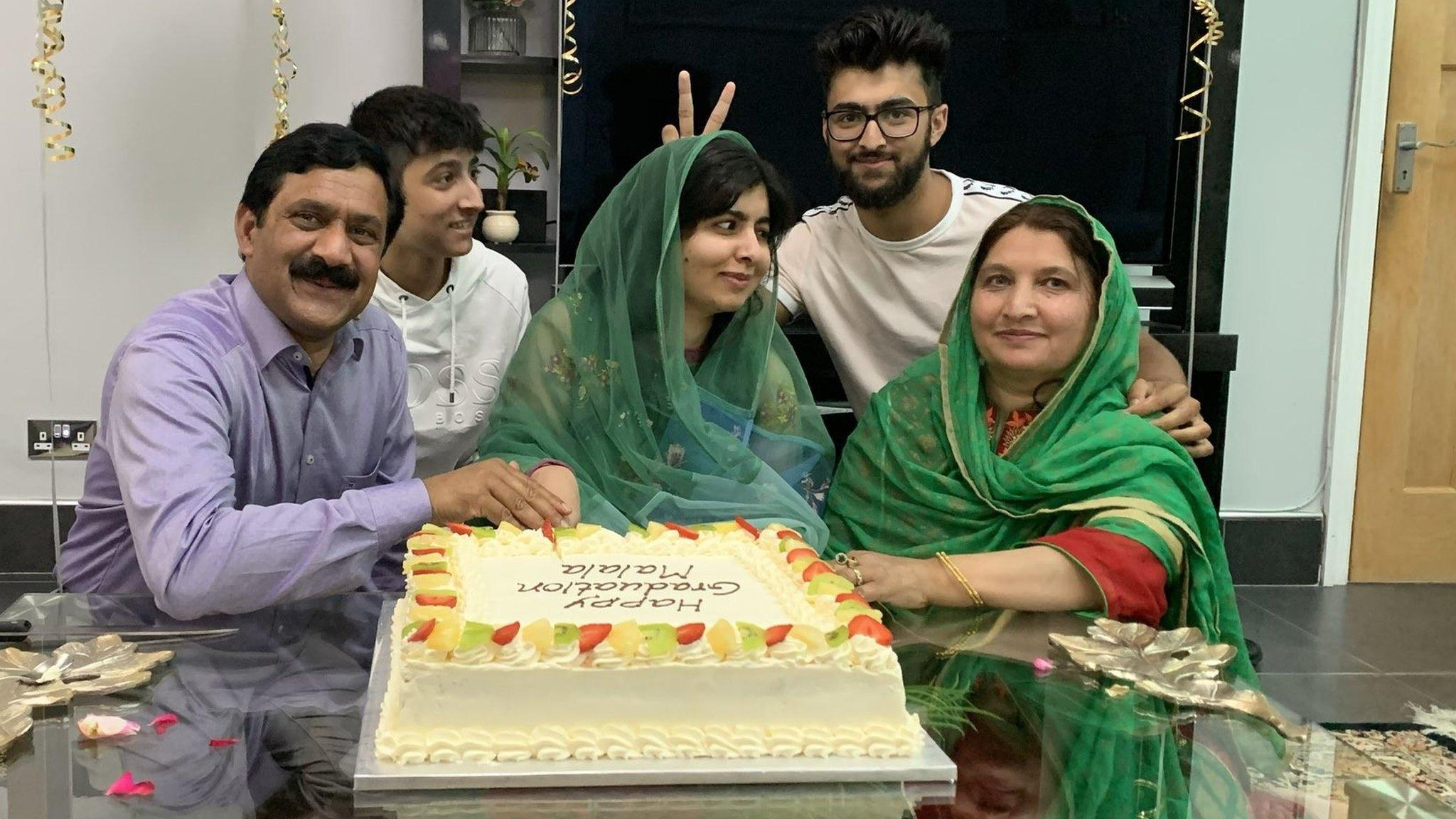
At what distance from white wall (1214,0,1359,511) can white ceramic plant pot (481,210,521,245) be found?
92.8 inches

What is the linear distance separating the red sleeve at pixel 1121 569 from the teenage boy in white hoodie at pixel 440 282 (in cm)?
143

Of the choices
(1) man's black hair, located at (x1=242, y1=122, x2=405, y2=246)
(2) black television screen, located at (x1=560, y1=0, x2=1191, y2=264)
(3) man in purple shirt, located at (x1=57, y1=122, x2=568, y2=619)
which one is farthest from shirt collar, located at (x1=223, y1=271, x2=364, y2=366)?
(2) black television screen, located at (x1=560, y1=0, x2=1191, y2=264)

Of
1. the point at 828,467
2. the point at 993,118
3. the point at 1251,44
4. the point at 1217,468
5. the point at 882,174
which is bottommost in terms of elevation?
the point at 1217,468

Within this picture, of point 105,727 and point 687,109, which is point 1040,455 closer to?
point 105,727

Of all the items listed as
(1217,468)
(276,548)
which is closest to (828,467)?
(276,548)

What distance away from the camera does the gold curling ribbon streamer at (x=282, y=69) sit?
129 inches

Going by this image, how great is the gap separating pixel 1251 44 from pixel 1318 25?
0.75 feet

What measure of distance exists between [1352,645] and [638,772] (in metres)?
3.21

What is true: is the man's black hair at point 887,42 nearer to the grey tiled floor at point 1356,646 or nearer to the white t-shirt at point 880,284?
the white t-shirt at point 880,284

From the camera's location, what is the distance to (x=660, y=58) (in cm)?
369

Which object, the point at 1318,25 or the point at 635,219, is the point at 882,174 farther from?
the point at 1318,25

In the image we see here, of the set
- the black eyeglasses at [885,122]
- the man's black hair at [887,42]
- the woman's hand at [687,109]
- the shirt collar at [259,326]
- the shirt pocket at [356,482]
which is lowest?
the shirt pocket at [356,482]

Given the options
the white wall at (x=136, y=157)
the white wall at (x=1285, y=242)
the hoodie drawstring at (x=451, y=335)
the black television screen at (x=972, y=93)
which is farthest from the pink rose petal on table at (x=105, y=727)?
the white wall at (x=1285, y=242)

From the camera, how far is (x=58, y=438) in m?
3.83
